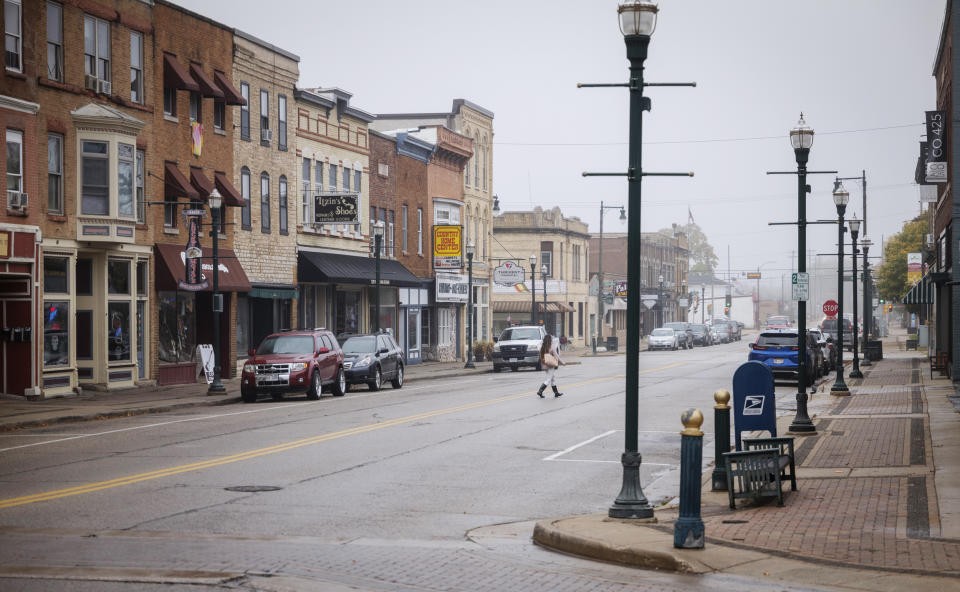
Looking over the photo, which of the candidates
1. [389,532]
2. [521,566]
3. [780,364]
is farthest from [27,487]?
[780,364]

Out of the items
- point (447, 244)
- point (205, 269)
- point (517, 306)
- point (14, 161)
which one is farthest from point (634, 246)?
point (517, 306)

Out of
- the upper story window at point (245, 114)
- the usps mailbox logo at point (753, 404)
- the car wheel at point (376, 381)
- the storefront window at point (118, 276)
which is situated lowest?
the car wheel at point (376, 381)

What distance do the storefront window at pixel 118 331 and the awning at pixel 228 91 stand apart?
835 cm

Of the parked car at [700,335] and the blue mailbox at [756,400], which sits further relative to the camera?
the parked car at [700,335]

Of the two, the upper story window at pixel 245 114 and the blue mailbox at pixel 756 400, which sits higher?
the upper story window at pixel 245 114

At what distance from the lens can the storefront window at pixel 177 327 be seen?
34.8 meters

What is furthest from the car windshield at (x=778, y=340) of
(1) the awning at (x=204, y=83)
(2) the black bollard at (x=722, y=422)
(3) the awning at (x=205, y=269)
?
(2) the black bollard at (x=722, y=422)

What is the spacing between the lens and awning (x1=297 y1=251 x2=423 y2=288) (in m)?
43.3

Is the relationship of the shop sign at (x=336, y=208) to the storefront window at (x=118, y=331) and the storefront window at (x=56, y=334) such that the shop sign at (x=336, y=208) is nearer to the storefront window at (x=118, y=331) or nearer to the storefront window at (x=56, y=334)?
the storefront window at (x=118, y=331)

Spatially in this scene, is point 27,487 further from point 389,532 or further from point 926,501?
point 926,501

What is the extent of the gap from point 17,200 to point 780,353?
22.8m

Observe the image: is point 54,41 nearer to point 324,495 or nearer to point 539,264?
point 324,495

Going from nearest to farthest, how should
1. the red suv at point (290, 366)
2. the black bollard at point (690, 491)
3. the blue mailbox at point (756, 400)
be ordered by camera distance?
1. the black bollard at point (690, 491)
2. the blue mailbox at point (756, 400)
3. the red suv at point (290, 366)

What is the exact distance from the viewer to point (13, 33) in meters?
28.0
